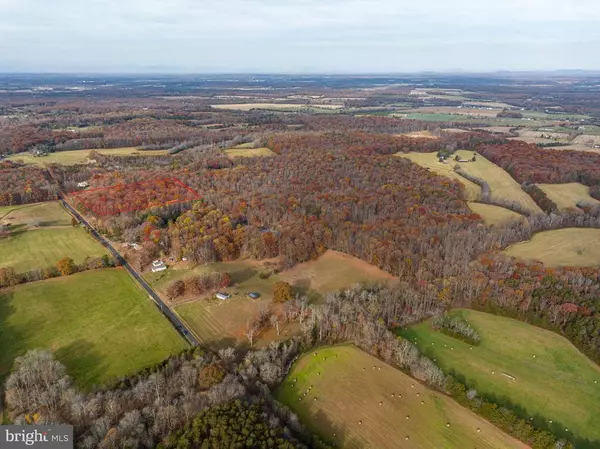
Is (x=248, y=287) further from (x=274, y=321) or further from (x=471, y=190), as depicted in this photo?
(x=471, y=190)

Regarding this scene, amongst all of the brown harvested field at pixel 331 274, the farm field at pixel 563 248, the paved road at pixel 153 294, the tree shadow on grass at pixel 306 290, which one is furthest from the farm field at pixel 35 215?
the farm field at pixel 563 248

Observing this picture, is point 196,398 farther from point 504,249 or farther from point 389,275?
point 504,249

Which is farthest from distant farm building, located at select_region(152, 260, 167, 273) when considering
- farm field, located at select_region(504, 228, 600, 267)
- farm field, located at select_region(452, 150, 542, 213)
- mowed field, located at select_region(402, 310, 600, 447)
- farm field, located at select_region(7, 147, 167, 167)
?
farm field, located at select_region(7, 147, 167, 167)

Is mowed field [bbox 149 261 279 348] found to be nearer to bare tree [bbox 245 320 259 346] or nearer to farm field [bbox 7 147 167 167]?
bare tree [bbox 245 320 259 346]

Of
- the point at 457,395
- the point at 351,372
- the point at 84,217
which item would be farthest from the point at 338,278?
the point at 84,217

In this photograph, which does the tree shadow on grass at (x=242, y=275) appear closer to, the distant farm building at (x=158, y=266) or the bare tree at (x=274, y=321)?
the distant farm building at (x=158, y=266)
